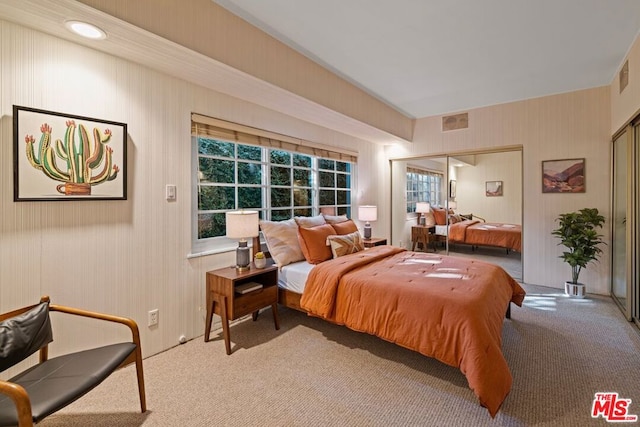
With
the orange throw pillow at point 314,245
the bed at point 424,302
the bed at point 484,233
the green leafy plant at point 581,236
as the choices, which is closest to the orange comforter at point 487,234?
the bed at point 484,233

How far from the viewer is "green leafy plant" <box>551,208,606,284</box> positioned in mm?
3588

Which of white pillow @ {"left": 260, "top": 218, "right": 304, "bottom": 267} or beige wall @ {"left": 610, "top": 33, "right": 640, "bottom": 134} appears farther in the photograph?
white pillow @ {"left": 260, "top": 218, "right": 304, "bottom": 267}

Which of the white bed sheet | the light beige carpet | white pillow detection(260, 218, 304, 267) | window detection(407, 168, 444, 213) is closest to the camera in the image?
the light beige carpet

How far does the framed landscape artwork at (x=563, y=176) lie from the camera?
3943mm

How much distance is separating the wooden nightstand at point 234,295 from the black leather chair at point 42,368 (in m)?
0.78

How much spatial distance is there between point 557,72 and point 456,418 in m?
3.95

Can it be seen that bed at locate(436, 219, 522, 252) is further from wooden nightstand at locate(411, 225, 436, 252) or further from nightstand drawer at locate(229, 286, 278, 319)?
nightstand drawer at locate(229, 286, 278, 319)

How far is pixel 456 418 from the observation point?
5.63 feet

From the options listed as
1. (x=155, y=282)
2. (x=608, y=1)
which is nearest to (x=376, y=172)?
(x=608, y=1)

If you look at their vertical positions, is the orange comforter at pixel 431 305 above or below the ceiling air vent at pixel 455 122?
below

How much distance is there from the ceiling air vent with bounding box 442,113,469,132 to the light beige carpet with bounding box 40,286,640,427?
326 cm

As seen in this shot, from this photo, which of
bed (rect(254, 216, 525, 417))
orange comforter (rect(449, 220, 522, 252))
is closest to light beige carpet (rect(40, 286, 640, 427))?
bed (rect(254, 216, 525, 417))

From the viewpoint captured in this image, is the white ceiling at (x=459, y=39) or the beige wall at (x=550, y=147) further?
the beige wall at (x=550, y=147)

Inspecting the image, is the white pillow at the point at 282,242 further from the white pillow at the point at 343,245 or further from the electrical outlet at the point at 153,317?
the electrical outlet at the point at 153,317
